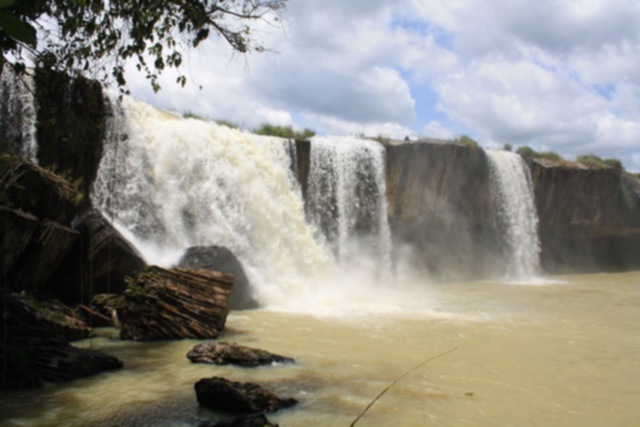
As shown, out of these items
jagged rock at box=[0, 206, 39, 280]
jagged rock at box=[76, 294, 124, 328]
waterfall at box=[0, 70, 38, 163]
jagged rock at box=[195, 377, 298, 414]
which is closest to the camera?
jagged rock at box=[195, 377, 298, 414]

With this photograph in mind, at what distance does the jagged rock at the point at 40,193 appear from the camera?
23.4 ft

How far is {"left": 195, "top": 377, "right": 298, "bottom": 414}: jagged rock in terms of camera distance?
4629 mm

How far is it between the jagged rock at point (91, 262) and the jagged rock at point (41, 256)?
56 cm

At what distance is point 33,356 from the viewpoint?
556cm

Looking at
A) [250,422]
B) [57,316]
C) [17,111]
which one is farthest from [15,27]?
[17,111]

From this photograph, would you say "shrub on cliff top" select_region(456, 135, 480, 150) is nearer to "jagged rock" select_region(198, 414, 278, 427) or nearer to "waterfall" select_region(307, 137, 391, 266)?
"waterfall" select_region(307, 137, 391, 266)

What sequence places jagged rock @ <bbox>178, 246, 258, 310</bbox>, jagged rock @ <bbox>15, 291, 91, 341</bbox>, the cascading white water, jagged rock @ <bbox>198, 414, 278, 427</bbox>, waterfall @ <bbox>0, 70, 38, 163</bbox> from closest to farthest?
jagged rock @ <bbox>198, 414, 278, 427</bbox> < jagged rock @ <bbox>15, 291, 91, 341</bbox> < jagged rock @ <bbox>178, 246, 258, 310</bbox> < waterfall @ <bbox>0, 70, 38, 163</bbox> < the cascading white water

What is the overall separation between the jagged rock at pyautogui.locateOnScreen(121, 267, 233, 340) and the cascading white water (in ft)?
50.3

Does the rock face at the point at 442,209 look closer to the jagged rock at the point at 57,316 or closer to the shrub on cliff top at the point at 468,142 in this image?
the shrub on cliff top at the point at 468,142

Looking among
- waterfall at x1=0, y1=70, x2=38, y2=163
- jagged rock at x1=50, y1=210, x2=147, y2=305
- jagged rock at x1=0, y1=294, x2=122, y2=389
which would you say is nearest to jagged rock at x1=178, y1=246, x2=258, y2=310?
jagged rock at x1=50, y1=210, x2=147, y2=305

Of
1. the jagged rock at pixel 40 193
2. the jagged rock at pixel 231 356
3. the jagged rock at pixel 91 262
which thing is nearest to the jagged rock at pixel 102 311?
the jagged rock at pixel 91 262

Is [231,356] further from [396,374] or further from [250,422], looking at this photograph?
[250,422]

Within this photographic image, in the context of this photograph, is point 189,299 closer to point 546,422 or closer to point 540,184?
point 546,422

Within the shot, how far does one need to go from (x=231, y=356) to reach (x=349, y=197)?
11694mm
